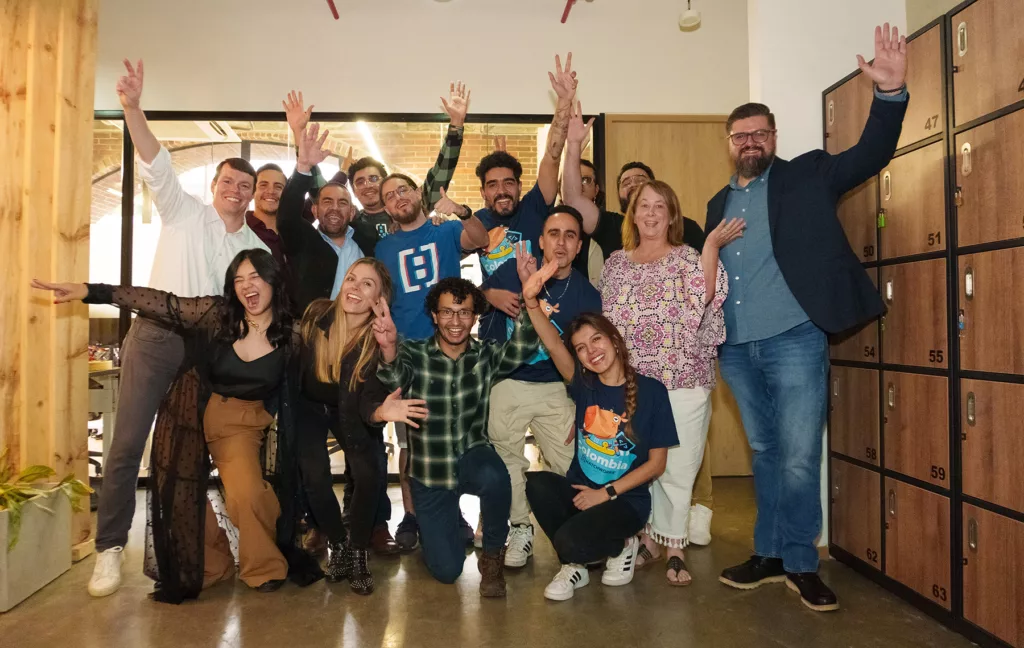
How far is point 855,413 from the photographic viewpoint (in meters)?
2.95

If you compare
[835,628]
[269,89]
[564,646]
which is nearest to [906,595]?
[835,628]

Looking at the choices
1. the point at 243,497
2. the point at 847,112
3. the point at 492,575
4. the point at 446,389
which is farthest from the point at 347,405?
the point at 847,112

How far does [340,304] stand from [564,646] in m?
1.64

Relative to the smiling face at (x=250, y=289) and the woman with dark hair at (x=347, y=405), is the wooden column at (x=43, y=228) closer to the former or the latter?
the smiling face at (x=250, y=289)

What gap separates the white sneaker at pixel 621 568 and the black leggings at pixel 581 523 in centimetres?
5

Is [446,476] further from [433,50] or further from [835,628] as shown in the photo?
[433,50]

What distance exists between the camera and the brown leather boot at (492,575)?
8.82 feet

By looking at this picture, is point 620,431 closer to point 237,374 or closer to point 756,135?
point 756,135

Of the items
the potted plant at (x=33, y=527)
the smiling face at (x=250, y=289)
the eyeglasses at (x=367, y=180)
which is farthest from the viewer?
the eyeglasses at (x=367, y=180)

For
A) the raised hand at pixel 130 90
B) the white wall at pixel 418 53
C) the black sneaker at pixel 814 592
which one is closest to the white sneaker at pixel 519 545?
the black sneaker at pixel 814 592

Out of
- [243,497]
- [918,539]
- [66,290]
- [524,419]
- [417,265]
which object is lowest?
[918,539]

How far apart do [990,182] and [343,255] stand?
2.78m

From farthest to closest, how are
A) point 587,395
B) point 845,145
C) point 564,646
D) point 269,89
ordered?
point 269,89
point 845,145
point 587,395
point 564,646

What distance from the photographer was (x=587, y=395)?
9.20ft
